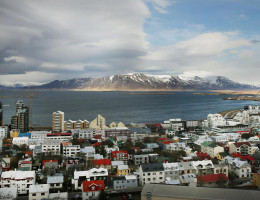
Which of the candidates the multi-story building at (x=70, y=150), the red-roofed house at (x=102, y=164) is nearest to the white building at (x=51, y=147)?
the multi-story building at (x=70, y=150)

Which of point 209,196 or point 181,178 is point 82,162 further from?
point 209,196

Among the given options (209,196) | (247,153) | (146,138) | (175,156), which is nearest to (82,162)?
(175,156)

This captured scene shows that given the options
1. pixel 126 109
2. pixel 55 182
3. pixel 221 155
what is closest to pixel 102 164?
pixel 55 182

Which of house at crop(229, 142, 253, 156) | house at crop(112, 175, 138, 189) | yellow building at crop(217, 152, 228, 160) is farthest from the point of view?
house at crop(229, 142, 253, 156)

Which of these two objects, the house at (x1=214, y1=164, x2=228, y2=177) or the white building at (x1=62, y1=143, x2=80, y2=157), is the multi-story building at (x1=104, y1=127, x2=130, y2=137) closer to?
the white building at (x1=62, y1=143, x2=80, y2=157)

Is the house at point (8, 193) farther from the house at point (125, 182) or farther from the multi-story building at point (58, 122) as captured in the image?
the multi-story building at point (58, 122)

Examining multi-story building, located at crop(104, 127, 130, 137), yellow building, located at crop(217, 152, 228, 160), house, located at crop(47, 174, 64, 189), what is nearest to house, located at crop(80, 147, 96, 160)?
house, located at crop(47, 174, 64, 189)

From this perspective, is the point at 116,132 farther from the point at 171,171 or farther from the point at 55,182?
the point at 55,182

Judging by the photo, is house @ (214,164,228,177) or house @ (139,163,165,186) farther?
house @ (214,164,228,177)

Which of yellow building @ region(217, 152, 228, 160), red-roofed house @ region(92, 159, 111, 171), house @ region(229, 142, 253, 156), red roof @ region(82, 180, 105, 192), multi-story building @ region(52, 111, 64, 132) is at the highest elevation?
multi-story building @ region(52, 111, 64, 132)
